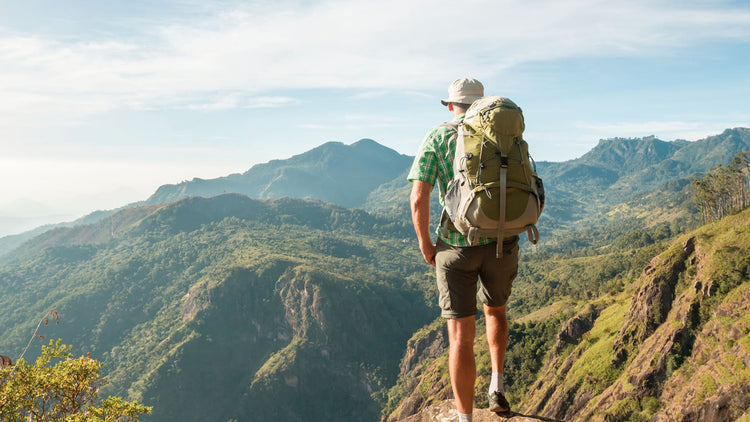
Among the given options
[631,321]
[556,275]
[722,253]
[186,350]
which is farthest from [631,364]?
[186,350]

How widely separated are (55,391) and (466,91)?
918 centimetres

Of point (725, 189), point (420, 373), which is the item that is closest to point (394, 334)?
point (420, 373)

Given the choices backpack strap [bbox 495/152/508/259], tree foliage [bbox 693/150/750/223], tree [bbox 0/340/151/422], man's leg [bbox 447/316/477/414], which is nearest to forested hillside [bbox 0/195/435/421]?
tree foliage [bbox 693/150/750/223]

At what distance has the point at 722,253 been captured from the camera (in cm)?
3834

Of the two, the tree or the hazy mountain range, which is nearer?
the tree

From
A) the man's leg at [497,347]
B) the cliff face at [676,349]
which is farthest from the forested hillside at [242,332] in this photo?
the man's leg at [497,347]

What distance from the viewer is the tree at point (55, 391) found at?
7.28 metres

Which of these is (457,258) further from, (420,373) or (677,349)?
(420,373)

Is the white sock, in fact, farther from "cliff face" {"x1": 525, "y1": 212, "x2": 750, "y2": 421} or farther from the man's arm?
"cliff face" {"x1": 525, "y1": 212, "x2": 750, "y2": 421}

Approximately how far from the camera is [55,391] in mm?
7891

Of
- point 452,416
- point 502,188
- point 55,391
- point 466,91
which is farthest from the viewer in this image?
point 55,391

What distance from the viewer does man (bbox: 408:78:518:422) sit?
15.4 feet

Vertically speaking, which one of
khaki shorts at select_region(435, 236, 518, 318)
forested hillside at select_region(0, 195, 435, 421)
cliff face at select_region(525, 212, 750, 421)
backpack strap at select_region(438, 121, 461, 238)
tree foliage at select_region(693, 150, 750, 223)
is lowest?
forested hillside at select_region(0, 195, 435, 421)

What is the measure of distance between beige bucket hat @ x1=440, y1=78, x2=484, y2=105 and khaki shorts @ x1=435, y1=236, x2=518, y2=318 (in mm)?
1764
